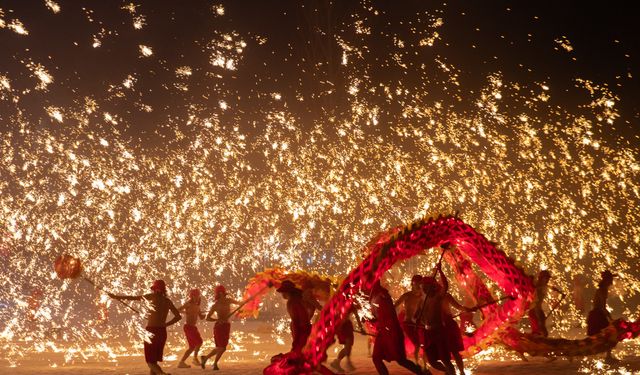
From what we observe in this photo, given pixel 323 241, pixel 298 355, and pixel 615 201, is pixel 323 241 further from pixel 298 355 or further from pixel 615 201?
pixel 298 355

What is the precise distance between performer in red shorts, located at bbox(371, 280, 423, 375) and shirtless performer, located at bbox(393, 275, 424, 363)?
0.71m

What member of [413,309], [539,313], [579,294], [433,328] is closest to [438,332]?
[433,328]

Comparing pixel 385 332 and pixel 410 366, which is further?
pixel 385 332

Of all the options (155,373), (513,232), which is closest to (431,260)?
(513,232)

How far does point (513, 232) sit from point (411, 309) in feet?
72.5

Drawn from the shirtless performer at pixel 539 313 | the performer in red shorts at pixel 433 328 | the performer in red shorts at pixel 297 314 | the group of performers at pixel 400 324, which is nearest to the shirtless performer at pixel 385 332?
the group of performers at pixel 400 324

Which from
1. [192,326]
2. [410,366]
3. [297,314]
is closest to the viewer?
[410,366]

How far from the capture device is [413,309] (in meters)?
9.78

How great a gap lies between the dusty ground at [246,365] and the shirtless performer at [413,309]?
0.72m

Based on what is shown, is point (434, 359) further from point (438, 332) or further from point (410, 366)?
point (410, 366)

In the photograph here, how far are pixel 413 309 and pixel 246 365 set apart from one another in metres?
3.15

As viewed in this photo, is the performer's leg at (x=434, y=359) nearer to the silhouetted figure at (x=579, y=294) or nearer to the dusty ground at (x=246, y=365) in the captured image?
the dusty ground at (x=246, y=365)

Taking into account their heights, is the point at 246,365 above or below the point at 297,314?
below

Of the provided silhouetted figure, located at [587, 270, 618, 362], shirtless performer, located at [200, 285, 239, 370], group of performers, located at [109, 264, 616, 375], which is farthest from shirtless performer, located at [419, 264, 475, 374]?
shirtless performer, located at [200, 285, 239, 370]
